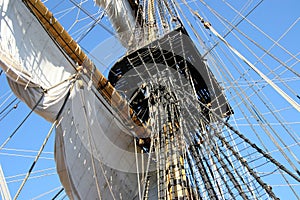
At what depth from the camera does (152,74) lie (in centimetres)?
581

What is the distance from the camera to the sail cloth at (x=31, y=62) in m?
4.17

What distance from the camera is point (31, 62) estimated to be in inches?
179

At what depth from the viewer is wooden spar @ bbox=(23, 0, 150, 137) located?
4.96 metres

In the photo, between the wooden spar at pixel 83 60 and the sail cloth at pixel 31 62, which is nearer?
the sail cloth at pixel 31 62

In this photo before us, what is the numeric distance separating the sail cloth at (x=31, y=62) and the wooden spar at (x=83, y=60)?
109mm

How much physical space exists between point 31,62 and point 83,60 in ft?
3.05

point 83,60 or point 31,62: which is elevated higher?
point 31,62

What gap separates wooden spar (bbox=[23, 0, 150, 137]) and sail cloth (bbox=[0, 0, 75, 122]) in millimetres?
109

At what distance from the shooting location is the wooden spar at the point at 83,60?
496cm

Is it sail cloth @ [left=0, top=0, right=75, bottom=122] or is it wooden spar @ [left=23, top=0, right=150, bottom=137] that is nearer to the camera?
sail cloth @ [left=0, top=0, right=75, bottom=122]

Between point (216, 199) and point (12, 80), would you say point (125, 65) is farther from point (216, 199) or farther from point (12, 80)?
point (216, 199)

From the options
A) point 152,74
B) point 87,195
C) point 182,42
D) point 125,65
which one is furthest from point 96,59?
point 87,195

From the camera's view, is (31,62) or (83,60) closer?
(31,62)

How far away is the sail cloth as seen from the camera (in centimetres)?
417
